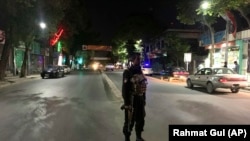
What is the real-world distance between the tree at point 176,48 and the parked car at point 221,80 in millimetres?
30099

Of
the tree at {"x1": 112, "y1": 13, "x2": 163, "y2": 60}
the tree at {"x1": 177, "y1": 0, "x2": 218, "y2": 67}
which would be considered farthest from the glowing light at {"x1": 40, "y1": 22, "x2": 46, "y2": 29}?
the tree at {"x1": 112, "y1": 13, "x2": 163, "y2": 60}

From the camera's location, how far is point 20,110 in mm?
14602

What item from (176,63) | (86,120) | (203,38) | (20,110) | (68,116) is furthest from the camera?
(176,63)

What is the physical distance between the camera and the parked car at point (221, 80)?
22.8 m

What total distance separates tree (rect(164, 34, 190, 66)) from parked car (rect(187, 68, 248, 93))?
30099 mm

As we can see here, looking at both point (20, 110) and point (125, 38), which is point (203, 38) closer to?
point (20, 110)

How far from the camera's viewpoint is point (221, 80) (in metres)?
22.8

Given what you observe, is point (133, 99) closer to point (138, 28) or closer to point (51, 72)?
point (51, 72)

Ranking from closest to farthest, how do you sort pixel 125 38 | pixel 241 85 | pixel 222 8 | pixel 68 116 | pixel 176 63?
pixel 68 116 → pixel 241 85 → pixel 222 8 → pixel 176 63 → pixel 125 38

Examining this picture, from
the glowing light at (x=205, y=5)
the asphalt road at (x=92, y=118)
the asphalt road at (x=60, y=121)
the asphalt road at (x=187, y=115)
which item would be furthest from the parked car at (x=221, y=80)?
the asphalt road at (x=60, y=121)

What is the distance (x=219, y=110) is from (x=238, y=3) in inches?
538

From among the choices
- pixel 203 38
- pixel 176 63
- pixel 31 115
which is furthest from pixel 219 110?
pixel 176 63

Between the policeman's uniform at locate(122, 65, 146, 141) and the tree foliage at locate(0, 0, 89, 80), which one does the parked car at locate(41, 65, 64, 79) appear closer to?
the tree foliage at locate(0, 0, 89, 80)

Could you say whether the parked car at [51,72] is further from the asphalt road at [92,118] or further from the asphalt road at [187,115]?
the asphalt road at [187,115]
